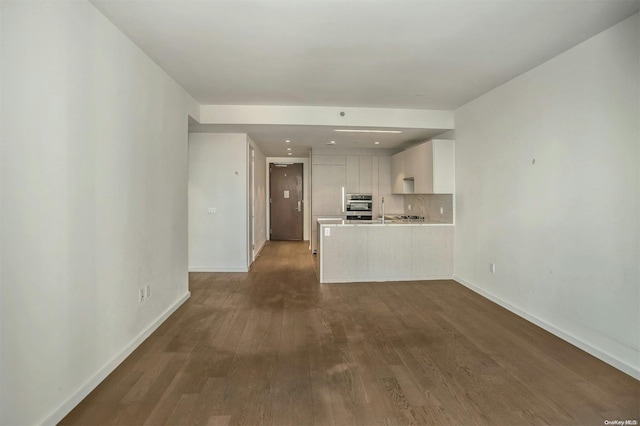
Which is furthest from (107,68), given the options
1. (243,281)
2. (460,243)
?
(460,243)

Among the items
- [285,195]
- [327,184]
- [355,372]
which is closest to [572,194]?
[355,372]

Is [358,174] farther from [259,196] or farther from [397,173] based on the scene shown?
[259,196]

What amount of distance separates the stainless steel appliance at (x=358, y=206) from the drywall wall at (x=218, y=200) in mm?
2894

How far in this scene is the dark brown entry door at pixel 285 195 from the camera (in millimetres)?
9852

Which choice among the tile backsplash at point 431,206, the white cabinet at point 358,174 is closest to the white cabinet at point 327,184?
the white cabinet at point 358,174

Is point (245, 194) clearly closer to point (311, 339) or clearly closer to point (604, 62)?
point (311, 339)

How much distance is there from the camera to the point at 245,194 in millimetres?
5738

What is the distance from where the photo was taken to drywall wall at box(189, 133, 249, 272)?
5723 mm

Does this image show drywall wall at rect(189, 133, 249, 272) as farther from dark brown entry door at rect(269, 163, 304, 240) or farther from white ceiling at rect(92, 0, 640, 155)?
dark brown entry door at rect(269, 163, 304, 240)

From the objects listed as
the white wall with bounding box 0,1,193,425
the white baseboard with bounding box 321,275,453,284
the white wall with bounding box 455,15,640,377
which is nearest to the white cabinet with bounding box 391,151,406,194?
the white baseboard with bounding box 321,275,453,284

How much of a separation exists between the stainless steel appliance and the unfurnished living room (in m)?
3.13

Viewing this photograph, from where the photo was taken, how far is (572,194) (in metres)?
3.01

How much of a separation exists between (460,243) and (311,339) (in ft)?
10.2

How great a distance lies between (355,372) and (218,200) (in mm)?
4088
